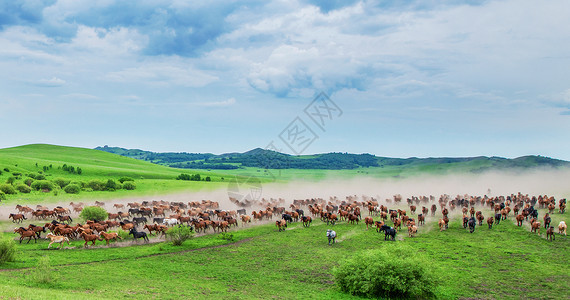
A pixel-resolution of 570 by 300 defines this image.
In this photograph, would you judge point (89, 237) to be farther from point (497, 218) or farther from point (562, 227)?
point (562, 227)

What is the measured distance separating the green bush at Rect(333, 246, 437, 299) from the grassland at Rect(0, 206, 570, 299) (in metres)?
0.93

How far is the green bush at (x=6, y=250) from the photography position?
22047 mm

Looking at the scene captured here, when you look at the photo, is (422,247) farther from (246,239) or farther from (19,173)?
(19,173)

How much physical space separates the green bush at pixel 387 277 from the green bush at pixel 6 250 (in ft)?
63.1

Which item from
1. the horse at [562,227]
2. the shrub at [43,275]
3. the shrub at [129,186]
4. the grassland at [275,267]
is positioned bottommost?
the grassland at [275,267]

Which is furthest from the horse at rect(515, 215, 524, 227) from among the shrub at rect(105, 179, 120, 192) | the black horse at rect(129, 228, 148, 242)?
the shrub at rect(105, 179, 120, 192)

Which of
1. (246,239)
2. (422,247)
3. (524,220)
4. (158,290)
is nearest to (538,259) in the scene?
(422,247)

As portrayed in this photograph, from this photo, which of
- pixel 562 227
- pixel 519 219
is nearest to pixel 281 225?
pixel 519 219

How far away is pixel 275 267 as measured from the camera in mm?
24375

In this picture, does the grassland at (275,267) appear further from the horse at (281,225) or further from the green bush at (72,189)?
the green bush at (72,189)

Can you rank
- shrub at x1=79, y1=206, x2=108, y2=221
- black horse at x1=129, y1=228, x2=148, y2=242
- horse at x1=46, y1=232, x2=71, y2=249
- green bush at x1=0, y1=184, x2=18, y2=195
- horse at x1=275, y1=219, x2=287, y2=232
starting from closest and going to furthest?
horse at x1=46, y1=232, x2=71, y2=249 < black horse at x1=129, y1=228, x2=148, y2=242 < horse at x1=275, y1=219, x2=287, y2=232 < shrub at x1=79, y1=206, x2=108, y2=221 < green bush at x1=0, y1=184, x2=18, y2=195

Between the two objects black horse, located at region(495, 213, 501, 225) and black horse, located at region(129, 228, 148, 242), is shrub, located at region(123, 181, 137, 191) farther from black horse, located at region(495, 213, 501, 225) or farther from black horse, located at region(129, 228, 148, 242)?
black horse, located at region(495, 213, 501, 225)

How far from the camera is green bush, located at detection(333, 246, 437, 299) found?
1912 cm

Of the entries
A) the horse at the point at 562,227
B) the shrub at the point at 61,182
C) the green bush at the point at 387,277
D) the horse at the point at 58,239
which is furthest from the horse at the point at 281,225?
the shrub at the point at 61,182
